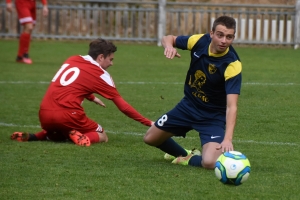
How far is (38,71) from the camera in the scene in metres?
15.6

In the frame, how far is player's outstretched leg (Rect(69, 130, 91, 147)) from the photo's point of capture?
836 cm

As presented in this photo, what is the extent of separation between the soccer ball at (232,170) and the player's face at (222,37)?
1.15m

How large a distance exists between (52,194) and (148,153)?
2154 mm

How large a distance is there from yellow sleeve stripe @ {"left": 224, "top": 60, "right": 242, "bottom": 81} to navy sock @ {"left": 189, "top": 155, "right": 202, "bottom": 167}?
2.91ft

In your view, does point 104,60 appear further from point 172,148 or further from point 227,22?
point 227,22

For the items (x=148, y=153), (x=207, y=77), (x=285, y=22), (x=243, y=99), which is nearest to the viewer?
(x=207, y=77)

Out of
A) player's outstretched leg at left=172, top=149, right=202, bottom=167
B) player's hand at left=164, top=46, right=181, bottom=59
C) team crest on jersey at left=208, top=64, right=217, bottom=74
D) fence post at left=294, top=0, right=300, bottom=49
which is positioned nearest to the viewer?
player's hand at left=164, top=46, right=181, bottom=59

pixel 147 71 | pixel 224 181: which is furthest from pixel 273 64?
pixel 224 181

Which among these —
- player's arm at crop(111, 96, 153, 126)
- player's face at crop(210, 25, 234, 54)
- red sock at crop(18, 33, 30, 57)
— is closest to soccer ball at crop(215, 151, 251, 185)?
player's face at crop(210, 25, 234, 54)

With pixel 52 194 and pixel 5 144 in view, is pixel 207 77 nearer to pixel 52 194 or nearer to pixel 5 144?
pixel 52 194

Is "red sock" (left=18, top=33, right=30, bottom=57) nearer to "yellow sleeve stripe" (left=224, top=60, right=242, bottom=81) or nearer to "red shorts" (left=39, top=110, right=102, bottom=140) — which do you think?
"red shorts" (left=39, top=110, right=102, bottom=140)

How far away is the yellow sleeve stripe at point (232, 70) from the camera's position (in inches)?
268

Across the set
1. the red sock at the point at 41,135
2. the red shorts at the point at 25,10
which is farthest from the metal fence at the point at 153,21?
the red sock at the point at 41,135

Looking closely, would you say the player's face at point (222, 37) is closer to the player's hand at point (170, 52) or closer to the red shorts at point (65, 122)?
the player's hand at point (170, 52)
